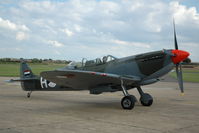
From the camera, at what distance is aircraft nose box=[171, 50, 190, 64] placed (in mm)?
9438

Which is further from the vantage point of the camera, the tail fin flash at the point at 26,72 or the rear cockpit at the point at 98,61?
the tail fin flash at the point at 26,72

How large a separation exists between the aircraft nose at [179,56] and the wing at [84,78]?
1444 millimetres

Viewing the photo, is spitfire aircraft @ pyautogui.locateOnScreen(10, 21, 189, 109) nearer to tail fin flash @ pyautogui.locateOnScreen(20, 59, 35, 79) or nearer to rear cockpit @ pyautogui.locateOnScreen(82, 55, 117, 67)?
rear cockpit @ pyautogui.locateOnScreen(82, 55, 117, 67)

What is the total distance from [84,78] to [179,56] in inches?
134

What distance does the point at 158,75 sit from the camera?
9773mm

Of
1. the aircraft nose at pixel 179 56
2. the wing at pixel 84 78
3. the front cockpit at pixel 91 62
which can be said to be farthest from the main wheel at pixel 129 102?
the aircraft nose at pixel 179 56

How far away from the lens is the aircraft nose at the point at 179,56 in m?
9.44

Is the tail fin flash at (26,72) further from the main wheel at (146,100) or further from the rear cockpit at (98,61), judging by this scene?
the main wheel at (146,100)

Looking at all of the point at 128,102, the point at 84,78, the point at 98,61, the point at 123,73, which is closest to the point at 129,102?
the point at 128,102

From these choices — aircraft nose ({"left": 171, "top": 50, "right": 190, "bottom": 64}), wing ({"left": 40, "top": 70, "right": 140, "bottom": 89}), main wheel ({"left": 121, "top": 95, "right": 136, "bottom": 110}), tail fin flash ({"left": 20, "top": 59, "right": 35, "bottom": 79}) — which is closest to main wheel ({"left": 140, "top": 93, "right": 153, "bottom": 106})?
wing ({"left": 40, "top": 70, "right": 140, "bottom": 89})

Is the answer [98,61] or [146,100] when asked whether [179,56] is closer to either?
[146,100]

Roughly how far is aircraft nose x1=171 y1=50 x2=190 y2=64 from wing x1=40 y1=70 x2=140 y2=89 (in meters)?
1.44

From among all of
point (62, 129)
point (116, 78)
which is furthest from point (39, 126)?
point (116, 78)

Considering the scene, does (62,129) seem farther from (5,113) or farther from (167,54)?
(167,54)
